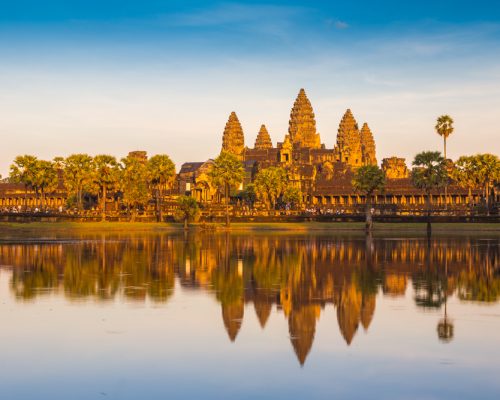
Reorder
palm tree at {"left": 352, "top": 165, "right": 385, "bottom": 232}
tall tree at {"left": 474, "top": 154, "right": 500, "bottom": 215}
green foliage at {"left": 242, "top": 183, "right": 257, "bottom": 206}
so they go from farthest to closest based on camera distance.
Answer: green foliage at {"left": 242, "top": 183, "right": 257, "bottom": 206} < tall tree at {"left": 474, "top": 154, "right": 500, "bottom": 215} < palm tree at {"left": 352, "top": 165, "right": 385, "bottom": 232}

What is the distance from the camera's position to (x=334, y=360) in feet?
60.8

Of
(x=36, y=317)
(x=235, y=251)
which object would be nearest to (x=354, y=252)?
(x=235, y=251)

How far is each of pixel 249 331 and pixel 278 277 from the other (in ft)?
46.2

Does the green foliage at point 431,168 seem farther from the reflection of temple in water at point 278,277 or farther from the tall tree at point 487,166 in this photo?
the reflection of temple in water at point 278,277

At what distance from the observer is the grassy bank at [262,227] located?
94250 millimetres

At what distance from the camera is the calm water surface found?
16.3m

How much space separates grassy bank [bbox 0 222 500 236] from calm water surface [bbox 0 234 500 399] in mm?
53486

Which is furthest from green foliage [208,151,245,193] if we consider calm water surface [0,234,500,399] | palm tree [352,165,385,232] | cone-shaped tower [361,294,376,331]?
cone-shaped tower [361,294,376,331]

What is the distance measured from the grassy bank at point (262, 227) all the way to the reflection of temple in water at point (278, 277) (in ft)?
124

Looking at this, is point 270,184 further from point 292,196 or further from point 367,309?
point 367,309

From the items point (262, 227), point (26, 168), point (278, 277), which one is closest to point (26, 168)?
point (26, 168)

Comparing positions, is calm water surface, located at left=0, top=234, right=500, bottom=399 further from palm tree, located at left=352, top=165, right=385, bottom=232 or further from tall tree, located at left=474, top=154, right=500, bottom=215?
tall tree, located at left=474, top=154, right=500, bottom=215

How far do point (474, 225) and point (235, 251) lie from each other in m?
50.7

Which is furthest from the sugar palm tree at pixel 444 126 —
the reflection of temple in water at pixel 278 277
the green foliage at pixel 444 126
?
the reflection of temple in water at pixel 278 277
